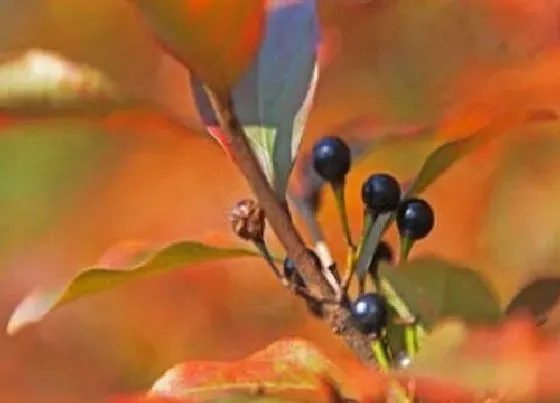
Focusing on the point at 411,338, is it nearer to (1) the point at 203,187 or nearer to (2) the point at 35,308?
(2) the point at 35,308

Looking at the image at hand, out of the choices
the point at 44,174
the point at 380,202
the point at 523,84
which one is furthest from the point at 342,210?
the point at 44,174

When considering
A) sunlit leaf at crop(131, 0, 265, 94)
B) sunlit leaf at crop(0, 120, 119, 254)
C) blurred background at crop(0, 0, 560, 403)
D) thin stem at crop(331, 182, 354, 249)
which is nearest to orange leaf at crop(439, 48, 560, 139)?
blurred background at crop(0, 0, 560, 403)

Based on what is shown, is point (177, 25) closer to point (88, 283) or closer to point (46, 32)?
point (88, 283)

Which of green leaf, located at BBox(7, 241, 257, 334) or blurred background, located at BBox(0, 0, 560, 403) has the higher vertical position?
green leaf, located at BBox(7, 241, 257, 334)

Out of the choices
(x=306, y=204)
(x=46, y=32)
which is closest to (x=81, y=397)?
(x=46, y=32)

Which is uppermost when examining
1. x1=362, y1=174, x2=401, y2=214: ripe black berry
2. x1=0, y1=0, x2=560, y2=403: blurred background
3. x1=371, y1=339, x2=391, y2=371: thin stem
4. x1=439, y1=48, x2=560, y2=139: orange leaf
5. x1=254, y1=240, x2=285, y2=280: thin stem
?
x1=254, y1=240, x2=285, y2=280: thin stem

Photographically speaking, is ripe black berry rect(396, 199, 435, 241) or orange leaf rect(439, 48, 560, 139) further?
orange leaf rect(439, 48, 560, 139)

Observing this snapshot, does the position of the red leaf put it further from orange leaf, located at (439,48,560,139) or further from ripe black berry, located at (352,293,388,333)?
orange leaf, located at (439,48,560,139)

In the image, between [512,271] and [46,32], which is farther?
[46,32]

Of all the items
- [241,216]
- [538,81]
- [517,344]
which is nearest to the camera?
[517,344]
